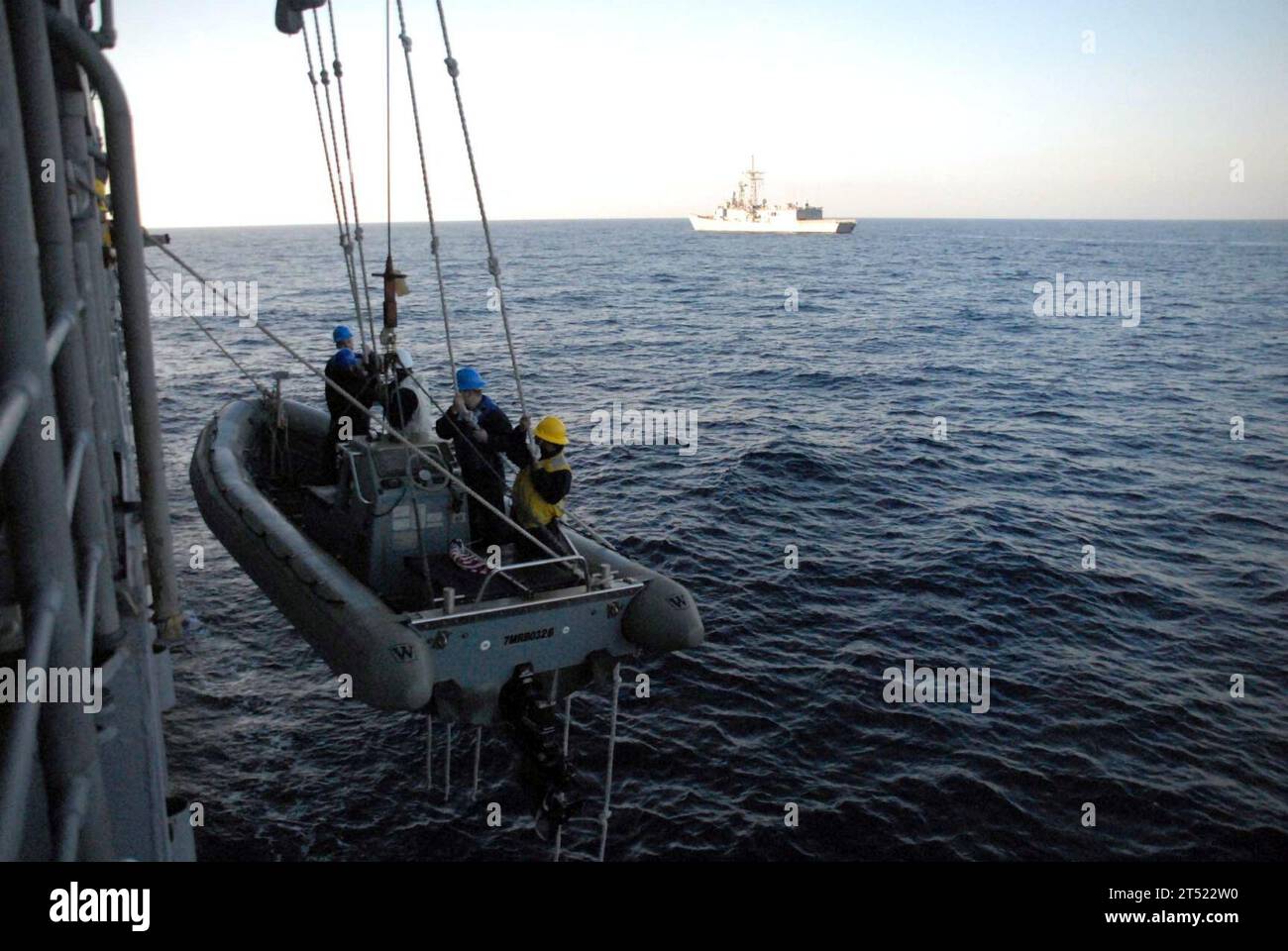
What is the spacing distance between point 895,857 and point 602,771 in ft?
12.5

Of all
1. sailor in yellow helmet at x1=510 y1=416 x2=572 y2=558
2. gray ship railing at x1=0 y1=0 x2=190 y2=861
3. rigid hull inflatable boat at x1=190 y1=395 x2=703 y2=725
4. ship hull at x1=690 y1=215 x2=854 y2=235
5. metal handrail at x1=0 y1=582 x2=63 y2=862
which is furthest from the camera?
ship hull at x1=690 y1=215 x2=854 y2=235

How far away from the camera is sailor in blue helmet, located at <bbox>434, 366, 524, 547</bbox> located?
37.4ft

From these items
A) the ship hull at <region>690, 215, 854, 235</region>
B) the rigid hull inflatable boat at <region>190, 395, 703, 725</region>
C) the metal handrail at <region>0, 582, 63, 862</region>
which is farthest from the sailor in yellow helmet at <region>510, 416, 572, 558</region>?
the ship hull at <region>690, 215, 854, 235</region>

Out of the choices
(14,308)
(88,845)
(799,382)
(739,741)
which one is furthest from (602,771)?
(799,382)

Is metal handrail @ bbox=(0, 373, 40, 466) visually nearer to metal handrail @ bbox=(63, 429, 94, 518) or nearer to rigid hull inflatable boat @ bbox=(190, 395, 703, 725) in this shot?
metal handrail @ bbox=(63, 429, 94, 518)

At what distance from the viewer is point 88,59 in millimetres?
3104

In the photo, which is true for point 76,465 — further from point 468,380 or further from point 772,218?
point 772,218

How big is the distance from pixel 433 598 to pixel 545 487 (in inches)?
66.3

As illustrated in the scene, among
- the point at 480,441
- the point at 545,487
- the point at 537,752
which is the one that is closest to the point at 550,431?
the point at 545,487

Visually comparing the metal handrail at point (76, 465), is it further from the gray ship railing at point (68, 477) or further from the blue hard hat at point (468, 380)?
the blue hard hat at point (468, 380)

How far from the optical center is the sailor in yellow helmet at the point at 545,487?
10.2 meters

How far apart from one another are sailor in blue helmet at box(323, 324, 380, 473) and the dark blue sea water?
3884 millimetres

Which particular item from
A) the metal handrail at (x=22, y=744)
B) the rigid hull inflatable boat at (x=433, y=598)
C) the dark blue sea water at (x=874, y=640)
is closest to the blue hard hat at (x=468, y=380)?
the rigid hull inflatable boat at (x=433, y=598)
